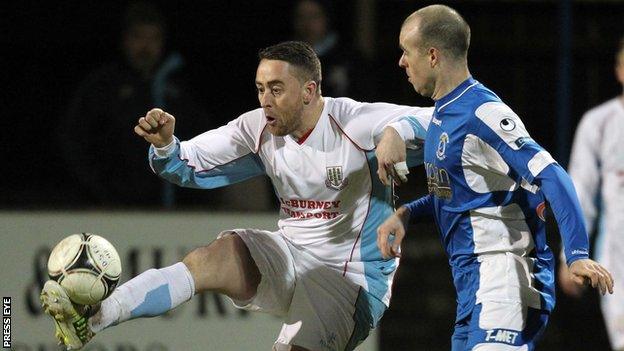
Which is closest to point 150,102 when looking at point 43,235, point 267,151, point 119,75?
point 119,75

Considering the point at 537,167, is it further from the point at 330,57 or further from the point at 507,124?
the point at 330,57

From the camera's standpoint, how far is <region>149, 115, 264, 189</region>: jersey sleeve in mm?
5004

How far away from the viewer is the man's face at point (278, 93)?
485cm

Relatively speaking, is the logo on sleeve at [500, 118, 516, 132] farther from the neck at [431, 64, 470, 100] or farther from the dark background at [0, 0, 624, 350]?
the dark background at [0, 0, 624, 350]

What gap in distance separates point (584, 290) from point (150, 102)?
3064 mm

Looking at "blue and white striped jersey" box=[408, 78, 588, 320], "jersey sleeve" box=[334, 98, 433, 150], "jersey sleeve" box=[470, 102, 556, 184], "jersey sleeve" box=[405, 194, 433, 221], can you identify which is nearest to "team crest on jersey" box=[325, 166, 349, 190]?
"jersey sleeve" box=[334, 98, 433, 150]

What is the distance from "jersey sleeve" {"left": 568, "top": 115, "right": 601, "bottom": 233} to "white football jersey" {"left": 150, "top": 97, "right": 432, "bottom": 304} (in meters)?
2.49

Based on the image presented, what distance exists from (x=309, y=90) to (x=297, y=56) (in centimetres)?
15

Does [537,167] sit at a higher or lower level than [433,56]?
lower

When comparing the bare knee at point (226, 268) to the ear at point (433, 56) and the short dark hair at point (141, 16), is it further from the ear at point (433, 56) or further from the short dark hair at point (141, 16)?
the short dark hair at point (141, 16)

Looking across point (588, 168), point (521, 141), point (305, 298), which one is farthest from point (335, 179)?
point (588, 168)

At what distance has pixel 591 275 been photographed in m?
3.87

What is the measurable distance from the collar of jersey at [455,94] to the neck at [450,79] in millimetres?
15

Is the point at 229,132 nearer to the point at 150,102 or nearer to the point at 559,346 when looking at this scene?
the point at 150,102
